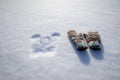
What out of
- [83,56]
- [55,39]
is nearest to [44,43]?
[55,39]

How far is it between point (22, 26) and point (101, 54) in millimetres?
1419

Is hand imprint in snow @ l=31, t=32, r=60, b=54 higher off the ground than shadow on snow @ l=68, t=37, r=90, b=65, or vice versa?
hand imprint in snow @ l=31, t=32, r=60, b=54

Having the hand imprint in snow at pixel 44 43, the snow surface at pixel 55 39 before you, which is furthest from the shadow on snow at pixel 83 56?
the hand imprint in snow at pixel 44 43

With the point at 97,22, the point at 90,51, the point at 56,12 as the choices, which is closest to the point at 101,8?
the point at 97,22

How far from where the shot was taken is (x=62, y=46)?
6.75ft

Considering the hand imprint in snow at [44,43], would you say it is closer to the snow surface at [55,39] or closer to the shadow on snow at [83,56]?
the snow surface at [55,39]

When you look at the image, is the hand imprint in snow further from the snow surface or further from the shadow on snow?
the shadow on snow

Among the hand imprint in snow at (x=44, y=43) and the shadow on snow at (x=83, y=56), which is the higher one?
the hand imprint in snow at (x=44, y=43)

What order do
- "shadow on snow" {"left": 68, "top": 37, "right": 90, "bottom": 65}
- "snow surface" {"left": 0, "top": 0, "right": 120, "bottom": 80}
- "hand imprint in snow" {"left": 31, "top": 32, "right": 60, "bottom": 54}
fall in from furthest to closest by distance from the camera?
"hand imprint in snow" {"left": 31, "top": 32, "right": 60, "bottom": 54}
"shadow on snow" {"left": 68, "top": 37, "right": 90, "bottom": 65}
"snow surface" {"left": 0, "top": 0, "right": 120, "bottom": 80}

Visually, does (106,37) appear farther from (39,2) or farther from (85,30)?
(39,2)

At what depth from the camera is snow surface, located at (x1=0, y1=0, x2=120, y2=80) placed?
5.49 ft

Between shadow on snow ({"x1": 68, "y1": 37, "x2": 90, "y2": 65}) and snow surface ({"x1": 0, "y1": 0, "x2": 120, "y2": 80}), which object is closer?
snow surface ({"x1": 0, "y1": 0, "x2": 120, "y2": 80})

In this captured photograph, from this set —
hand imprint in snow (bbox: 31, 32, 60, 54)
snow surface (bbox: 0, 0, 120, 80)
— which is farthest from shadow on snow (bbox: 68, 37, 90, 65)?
hand imprint in snow (bbox: 31, 32, 60, 54)

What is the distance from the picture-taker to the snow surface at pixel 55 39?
65.9 inches
